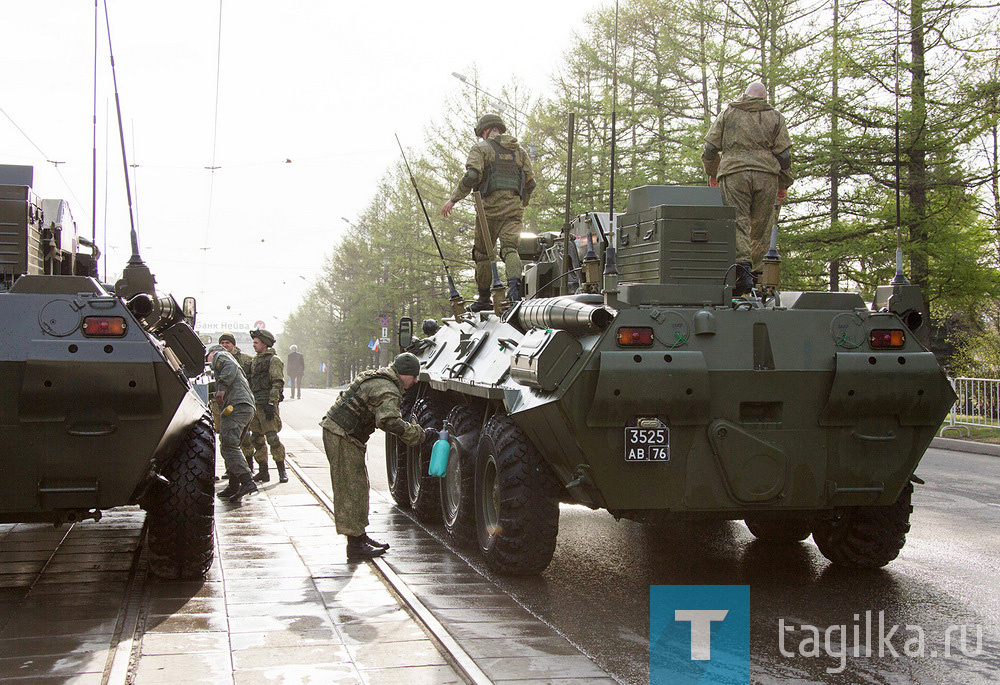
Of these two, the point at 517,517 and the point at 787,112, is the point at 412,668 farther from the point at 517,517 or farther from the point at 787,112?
the point at 787,112

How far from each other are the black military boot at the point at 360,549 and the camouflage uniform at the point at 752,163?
379cm

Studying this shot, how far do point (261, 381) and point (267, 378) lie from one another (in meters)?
0.08

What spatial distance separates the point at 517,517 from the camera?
7184 mm

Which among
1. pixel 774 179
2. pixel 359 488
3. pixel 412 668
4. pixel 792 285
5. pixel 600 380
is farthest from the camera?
pixel 792 285

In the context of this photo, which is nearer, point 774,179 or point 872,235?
point 774,179

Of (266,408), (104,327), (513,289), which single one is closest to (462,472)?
(513,289)

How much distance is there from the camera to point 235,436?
39.3 feet

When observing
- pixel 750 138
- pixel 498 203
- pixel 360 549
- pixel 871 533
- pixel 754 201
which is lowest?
pixel 360 549

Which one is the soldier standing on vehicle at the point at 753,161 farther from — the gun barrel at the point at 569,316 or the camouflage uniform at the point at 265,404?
the camouflage uniform at the point at 265,404

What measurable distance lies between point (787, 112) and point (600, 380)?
652 inches

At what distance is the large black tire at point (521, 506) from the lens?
718 centimetres

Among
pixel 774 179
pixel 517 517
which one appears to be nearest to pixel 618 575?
pixel 517 517

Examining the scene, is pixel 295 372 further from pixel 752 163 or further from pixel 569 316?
pixel 569 316

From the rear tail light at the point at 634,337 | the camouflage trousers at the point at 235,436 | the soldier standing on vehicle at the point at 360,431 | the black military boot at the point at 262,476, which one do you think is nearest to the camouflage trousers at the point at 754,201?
the rear tail light at the point at 634,337
